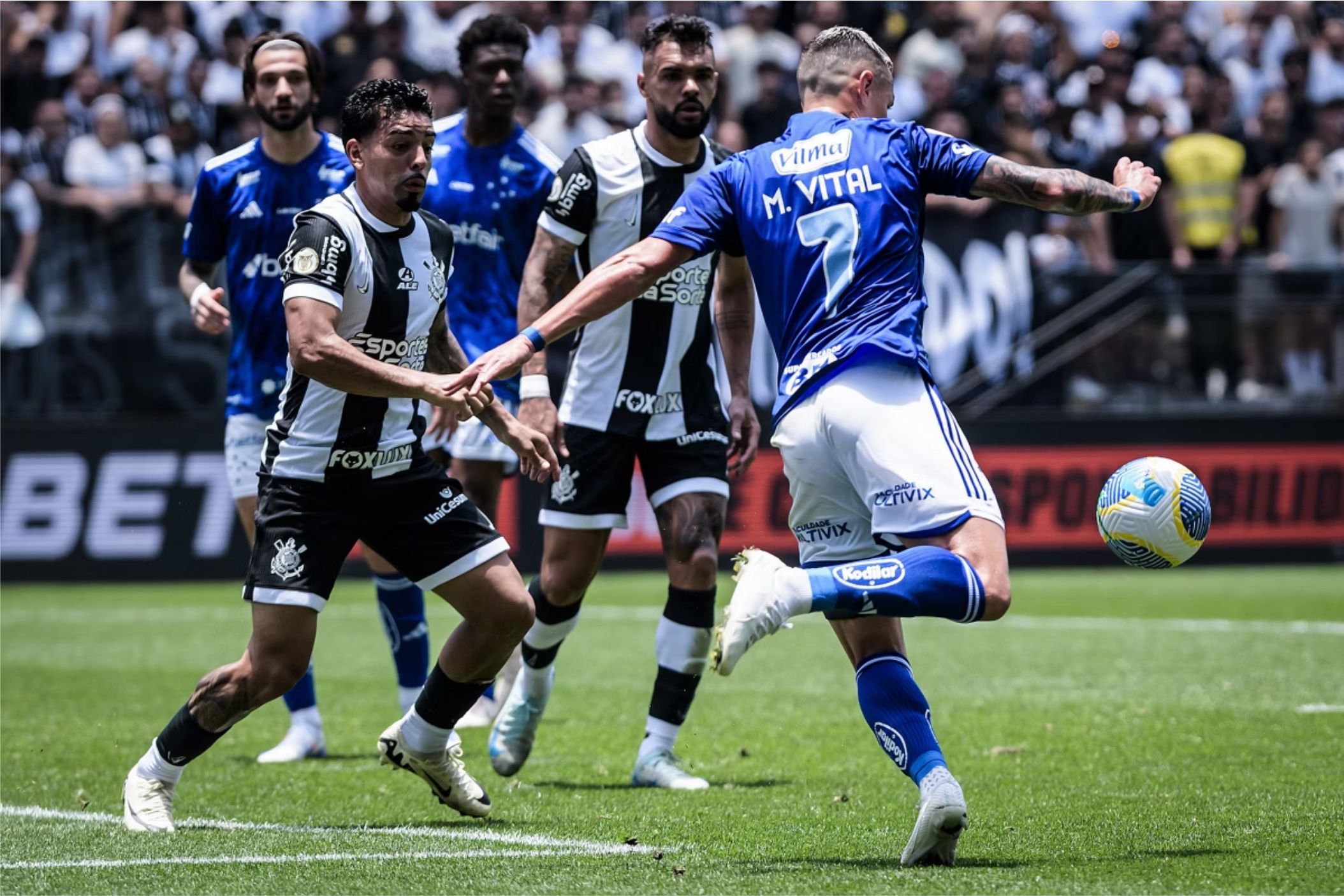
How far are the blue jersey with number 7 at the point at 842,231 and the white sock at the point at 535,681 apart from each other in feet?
8.01

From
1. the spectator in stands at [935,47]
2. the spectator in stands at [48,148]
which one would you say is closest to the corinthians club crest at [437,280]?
the spectator in stands at [48,148]

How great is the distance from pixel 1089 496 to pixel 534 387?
1086cm

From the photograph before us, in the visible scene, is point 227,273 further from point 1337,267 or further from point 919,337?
point 1337,267

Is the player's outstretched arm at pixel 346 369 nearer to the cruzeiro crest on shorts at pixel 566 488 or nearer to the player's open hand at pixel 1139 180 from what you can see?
the cruzeiro crest on shorts at pixel 566 488

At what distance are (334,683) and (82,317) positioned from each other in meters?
6.62

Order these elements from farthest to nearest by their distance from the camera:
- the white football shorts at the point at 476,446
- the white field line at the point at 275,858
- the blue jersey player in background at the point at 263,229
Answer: the white football shorts at the point at 476,446 → the blue jersey player in background at the point at 263,229 → the white field line at the point at 275,858

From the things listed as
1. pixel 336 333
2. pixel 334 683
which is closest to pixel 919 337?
pixel 336 333

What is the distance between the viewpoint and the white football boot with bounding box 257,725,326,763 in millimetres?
8062

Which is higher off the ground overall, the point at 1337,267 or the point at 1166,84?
the point at 1166,84

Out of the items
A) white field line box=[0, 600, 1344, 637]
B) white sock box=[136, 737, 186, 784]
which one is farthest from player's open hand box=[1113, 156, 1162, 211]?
white field line box=[0, 600, 1344, 637]

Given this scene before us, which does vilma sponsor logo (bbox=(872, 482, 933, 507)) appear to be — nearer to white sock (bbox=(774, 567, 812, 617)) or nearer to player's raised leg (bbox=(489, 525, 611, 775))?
white sock (bbox=(774, 567, 812, 617))

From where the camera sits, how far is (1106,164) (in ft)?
59.1

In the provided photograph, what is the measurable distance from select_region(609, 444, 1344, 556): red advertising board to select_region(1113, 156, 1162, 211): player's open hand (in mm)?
11111

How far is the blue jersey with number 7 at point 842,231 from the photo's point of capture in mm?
5430
